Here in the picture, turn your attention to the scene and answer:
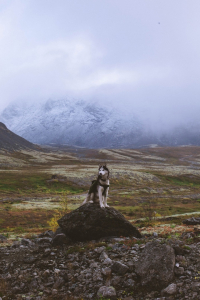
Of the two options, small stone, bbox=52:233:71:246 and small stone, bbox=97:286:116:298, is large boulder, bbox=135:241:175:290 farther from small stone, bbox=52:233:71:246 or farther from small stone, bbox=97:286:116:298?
small stone, bbox=52:233:71:246

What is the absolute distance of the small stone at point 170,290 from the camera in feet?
21.4

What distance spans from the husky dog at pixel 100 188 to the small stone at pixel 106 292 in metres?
5.99

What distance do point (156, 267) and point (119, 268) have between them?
4.87 ft

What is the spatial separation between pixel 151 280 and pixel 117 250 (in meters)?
3.19

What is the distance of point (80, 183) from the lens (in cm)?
8981

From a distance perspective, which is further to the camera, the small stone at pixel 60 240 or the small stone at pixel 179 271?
Result: the small stone at pixel 60 240

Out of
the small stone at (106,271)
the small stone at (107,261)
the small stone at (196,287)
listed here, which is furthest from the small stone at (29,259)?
the small stone at (196,287)

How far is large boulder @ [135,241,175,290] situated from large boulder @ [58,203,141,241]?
14.3ft

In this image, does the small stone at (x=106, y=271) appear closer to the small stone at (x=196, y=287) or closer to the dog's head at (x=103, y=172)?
the small stone at (x=196, y=287)

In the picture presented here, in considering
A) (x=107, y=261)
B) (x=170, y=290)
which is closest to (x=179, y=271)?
(x=170, y=290)

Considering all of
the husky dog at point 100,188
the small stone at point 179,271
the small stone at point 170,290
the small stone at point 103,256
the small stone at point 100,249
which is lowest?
the small stone at point 100,249

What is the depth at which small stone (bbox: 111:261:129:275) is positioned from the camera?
8.00 metres

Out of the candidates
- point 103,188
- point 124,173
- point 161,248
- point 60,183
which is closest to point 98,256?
point 161,248

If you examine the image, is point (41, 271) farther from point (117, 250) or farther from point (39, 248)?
point (117, 250)
